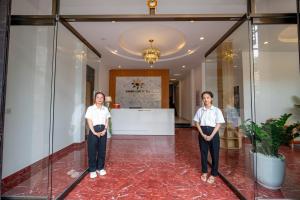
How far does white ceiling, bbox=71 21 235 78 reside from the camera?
4172 mm

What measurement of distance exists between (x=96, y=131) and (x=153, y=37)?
3685 millimetres

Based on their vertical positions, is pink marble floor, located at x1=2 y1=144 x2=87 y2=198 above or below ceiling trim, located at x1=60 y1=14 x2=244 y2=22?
below

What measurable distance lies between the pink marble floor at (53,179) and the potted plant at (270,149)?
9.56 feet

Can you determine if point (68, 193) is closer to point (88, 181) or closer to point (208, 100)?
point (88, 181)

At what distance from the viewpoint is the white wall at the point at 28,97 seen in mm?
2730

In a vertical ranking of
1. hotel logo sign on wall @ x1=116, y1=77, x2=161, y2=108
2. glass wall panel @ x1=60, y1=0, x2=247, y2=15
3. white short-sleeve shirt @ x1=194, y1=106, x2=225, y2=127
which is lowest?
white short-sleeve shirt @ x1=194, y1=106, x2=225, y2=127

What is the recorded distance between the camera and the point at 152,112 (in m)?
7.24

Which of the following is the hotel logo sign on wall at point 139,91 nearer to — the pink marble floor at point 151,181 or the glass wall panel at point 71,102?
the glass wall panel at point 71,102

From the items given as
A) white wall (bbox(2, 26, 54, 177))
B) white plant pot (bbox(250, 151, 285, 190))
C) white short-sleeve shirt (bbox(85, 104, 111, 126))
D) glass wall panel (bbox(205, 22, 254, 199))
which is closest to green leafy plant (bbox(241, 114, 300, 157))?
white plant pot (bbox(250, 151, 285, 190))

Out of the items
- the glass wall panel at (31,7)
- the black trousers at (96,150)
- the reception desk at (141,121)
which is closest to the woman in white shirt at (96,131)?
the black trousers at (96,150)

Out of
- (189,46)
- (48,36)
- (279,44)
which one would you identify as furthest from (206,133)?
(189,46)

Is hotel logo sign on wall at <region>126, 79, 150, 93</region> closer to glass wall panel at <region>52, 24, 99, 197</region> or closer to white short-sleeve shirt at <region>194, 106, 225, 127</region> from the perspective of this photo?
glass wall panel at <region>52, 24, 99, 197</region>

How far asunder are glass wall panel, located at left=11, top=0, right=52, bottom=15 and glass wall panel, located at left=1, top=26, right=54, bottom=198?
0.27 meters

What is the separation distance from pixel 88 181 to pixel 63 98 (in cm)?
228
